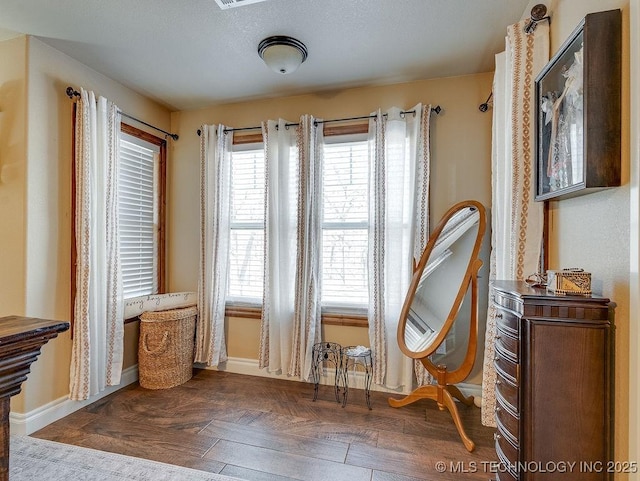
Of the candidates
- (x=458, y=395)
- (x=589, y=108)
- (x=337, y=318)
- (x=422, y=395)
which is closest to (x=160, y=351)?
(x=337, y=318)

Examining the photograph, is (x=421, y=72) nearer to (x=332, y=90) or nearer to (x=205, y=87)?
(x=332, y=90)

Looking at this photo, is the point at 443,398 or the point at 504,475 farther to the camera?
the point at 443,398

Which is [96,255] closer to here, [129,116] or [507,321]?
[129,116]

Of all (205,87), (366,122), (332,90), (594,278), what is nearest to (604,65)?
(594,278)

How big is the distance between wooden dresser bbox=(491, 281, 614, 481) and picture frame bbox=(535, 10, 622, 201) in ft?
1.57

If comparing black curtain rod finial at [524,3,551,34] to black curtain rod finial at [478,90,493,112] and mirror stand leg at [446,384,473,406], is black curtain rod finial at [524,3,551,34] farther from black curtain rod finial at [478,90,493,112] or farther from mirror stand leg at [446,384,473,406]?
mirror stand leg at [446,384,473,406]

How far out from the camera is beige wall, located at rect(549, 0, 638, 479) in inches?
43.7

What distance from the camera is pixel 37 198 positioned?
2.23m

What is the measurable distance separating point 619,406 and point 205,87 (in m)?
3.34

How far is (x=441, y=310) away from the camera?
2443mm

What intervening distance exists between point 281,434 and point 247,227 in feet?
5.81

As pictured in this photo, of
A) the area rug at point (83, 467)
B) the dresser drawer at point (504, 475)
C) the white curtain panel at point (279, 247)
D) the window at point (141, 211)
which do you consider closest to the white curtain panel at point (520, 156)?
the dresser drawer at point (504, 475)

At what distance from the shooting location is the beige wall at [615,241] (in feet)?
3.64

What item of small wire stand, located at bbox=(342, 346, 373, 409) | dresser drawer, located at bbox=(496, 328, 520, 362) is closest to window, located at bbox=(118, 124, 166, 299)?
small wire stand, located at bbox=(342, 346, 373, 409)
